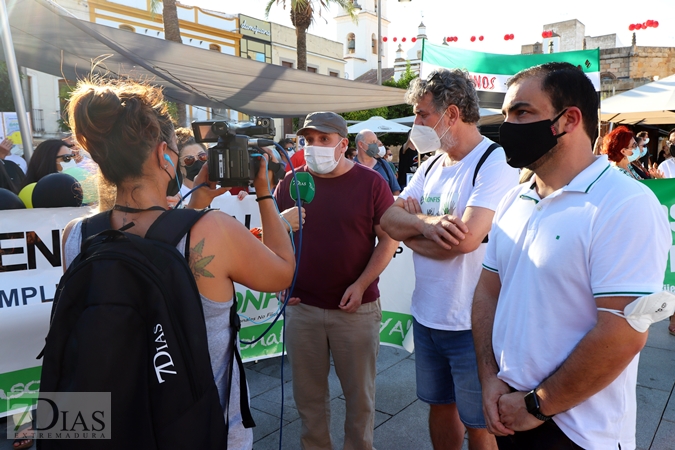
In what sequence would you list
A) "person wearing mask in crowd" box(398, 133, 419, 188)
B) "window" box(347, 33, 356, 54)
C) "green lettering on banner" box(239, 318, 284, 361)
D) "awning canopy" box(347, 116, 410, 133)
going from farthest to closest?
"window" box(347, 33, 356, 54), "awning canopy" box(347, 116, 410, 133), "person wearing mask in crowd" box(398, 133, 419, 188), "green lettering on banner" box(239, 318, 284, 361)

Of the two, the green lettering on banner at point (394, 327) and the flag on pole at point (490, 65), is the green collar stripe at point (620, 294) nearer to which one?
the green lettering on banner at point (394, 327)

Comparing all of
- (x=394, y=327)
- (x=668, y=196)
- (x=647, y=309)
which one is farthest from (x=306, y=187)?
(x=668, y=196)

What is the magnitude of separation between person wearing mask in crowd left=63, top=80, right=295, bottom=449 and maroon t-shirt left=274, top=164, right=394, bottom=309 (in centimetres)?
125

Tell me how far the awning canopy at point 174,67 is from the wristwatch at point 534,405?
3.34 metres

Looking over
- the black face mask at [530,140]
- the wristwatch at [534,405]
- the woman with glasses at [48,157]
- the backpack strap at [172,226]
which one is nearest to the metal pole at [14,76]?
the woman with glasses at [48,157]

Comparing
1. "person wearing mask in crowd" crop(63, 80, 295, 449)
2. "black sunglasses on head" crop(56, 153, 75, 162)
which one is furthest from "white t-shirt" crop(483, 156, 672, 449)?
"black sunglasses on head" crop(56, 153, 75, 162)

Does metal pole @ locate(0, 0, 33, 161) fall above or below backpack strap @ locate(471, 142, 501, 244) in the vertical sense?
above

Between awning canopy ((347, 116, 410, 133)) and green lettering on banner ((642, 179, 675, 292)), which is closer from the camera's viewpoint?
green lettering on banner ((642, 179, 675, 292))

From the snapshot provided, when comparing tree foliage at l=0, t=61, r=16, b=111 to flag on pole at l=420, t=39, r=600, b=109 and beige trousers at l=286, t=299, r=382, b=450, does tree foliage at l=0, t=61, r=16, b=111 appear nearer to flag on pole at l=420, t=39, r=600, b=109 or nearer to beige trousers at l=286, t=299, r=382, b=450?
flag on pole at l=420, t=39, r=600, b=109

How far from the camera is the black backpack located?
1198 millimetres

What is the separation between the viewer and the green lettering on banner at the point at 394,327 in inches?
165

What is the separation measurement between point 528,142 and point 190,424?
1376 mm

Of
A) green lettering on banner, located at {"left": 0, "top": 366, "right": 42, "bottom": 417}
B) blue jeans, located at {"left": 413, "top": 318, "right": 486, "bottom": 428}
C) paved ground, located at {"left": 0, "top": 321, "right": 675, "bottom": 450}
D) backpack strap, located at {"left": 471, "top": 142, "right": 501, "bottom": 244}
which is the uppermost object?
backpack strap, located at {"left": 471, "top": 142, "right": 501, "bottom": 244}

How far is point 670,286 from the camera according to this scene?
4.88m
